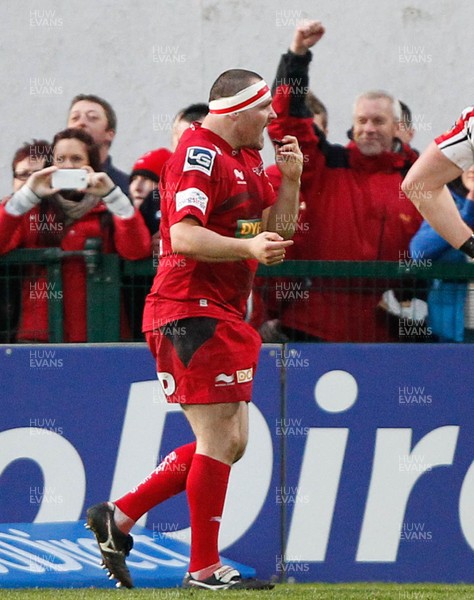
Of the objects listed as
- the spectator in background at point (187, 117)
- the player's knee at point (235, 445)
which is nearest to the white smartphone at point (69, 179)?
the spectator in background at point (187, 117)

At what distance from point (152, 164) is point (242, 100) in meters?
1.39

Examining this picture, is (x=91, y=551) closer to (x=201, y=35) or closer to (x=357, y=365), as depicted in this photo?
(x=357, y=365)

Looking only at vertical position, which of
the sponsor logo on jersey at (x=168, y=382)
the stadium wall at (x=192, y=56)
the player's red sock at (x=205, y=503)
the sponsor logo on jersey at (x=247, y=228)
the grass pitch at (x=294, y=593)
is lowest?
the grass pitch at (x=294, y=593)

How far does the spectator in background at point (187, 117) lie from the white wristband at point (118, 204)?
2.22 ft

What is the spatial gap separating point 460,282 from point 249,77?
60.3 inches

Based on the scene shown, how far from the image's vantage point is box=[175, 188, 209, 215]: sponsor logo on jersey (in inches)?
210

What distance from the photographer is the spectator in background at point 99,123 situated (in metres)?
6.82

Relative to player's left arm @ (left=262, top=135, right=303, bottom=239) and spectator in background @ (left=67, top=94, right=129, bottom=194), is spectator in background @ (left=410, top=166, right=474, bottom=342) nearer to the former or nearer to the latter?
player's left arm @ (left=262, top=135, right=303, bottom=239)

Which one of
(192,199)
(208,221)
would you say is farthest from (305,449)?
(192,199)

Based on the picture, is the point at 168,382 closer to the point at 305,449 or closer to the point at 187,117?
the point at 305,449

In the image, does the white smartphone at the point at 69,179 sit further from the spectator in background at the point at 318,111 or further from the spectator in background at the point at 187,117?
the spectator in background at the point at 318,111

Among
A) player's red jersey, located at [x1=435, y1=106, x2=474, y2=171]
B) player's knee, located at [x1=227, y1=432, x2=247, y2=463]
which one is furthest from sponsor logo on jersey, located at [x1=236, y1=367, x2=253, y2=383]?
player's red jersey, located at [x1=435, y1=106, x2=474, y2=171]

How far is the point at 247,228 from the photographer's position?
18.6 feet

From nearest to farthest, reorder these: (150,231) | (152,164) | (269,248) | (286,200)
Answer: (269,248), (286,200), (150,231), (152,164)
